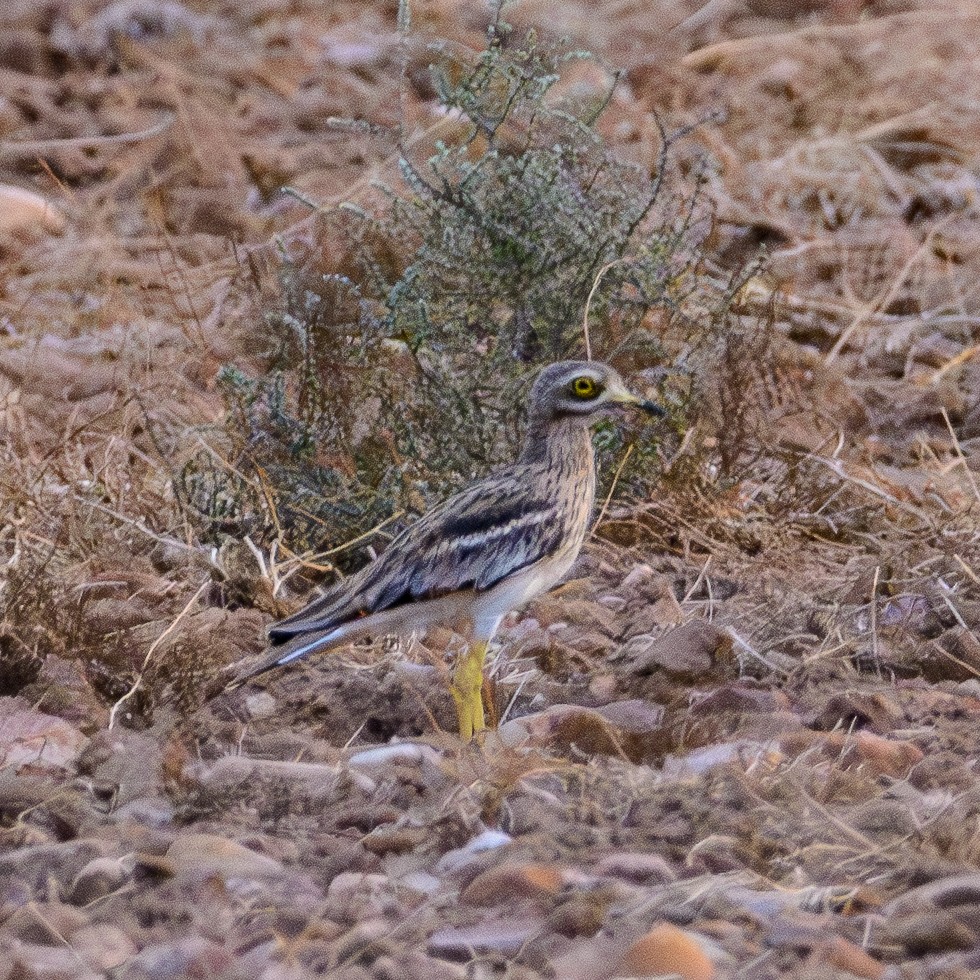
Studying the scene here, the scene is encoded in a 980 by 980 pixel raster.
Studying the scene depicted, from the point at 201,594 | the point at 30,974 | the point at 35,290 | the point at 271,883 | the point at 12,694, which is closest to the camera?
the point at 30,974

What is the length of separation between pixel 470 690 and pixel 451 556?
0.97 ft

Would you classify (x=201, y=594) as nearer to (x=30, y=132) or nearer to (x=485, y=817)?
(x=485, y=817)

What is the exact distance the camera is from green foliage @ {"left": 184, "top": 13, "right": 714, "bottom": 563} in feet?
15.3

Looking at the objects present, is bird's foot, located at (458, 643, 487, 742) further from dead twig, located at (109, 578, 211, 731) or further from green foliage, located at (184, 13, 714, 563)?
green foliage, located at (184, 13, 714, 563)

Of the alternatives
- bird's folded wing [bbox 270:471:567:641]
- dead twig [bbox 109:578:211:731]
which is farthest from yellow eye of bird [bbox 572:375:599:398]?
dead twig [bbox 109:578:211:731]

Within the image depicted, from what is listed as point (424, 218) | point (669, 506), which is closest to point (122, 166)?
point (424, 218)

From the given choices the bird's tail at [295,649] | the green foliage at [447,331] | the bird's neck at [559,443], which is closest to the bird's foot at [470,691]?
the bird's tail at [295,649]

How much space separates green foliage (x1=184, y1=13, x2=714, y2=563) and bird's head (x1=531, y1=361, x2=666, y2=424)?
537 mm

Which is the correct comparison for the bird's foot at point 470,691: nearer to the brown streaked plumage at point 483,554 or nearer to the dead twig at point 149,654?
the brown streaked plumage at point 483,554

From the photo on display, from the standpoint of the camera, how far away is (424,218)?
4863 mm

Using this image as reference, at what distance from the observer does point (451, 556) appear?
12.6 feet

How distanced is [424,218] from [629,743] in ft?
6.09

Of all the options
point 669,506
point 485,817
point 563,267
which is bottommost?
point 669,506

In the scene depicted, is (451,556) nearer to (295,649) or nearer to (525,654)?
(295,649)
